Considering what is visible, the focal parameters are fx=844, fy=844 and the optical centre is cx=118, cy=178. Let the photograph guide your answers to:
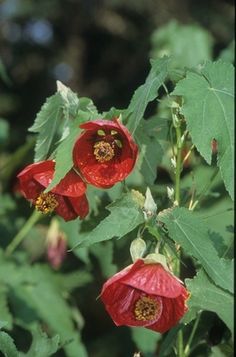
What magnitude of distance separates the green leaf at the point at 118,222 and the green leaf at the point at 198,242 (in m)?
0.03

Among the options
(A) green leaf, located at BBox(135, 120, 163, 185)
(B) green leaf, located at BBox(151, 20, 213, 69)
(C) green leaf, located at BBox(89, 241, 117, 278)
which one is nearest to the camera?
(A) green leaf, located at BBox(135, 120, 163, 185)

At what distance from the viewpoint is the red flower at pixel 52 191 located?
1.03 meters

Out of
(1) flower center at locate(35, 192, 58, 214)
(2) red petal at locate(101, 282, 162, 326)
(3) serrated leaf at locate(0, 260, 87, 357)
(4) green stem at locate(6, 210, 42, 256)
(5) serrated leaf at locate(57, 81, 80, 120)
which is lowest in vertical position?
(3) serrated leaf at locate(0, 260, 87, 357)

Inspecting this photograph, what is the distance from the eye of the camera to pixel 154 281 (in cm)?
93

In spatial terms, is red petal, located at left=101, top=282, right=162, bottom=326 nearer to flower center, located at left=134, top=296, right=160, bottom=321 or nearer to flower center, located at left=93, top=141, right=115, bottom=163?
flower center, located at left=134, top=296, right=160, bottom=321

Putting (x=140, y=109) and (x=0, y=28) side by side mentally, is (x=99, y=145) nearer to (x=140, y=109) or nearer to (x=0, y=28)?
(x=140, y=109)

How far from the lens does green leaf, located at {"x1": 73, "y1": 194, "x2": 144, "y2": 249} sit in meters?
0.94

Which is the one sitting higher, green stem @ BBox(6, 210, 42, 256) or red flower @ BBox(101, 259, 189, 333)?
red flower @ BBox(101, 259, 189, 333)

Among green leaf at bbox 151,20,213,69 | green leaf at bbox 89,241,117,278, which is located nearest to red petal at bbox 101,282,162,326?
green leaf at bbox 89,241,117,278

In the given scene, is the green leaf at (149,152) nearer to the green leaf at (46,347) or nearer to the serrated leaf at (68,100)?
the serrated leaf at (68,100)

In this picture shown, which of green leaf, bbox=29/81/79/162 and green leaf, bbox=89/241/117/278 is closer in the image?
green leaf, bbox=29/81/79/162

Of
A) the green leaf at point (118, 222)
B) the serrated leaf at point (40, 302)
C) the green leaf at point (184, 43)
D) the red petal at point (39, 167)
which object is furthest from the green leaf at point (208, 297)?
the green leaf at point (184, 43)

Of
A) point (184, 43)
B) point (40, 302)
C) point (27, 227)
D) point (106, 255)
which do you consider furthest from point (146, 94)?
point (184, 43)

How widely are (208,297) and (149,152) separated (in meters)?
0.28
